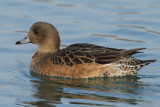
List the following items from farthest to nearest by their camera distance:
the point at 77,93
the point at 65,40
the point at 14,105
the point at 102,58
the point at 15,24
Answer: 1. the point at 15,24
2. the point at 65,40
3. the point at 102,58
4. the point at 77,93
5. the point at 14,105

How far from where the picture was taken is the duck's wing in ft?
32.3

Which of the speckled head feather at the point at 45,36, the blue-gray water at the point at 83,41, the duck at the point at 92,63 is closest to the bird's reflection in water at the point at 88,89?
the blue-gray water at the point at 83,41

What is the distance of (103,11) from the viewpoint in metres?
15.1

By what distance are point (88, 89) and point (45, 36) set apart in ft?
7.48

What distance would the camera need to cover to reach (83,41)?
42.5 ft

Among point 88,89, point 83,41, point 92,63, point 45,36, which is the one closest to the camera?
point 88,89

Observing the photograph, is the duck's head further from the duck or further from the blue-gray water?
the blue-gray water

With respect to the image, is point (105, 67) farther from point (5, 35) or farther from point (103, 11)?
point (103, 11)

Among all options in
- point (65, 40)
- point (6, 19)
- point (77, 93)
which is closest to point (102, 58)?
point (77, 93)

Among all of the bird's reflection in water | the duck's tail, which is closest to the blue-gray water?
the bird's reflection in water

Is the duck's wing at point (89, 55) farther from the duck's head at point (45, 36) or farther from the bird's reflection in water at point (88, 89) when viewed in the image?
the duck's head at point (45, 36)

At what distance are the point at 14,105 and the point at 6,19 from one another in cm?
651

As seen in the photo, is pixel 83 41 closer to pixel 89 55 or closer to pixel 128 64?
pixel 89 55

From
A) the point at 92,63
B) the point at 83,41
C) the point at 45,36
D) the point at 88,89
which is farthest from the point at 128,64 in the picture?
the point at 83,41
